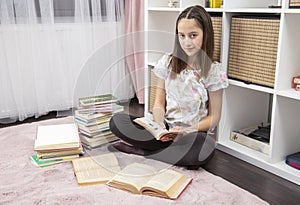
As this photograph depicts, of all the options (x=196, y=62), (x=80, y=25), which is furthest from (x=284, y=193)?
(x=80, y=25)

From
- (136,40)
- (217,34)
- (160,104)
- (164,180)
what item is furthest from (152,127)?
(136,40)

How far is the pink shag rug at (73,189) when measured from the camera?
1.25 m

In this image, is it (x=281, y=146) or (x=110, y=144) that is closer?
(x=281, y=146)

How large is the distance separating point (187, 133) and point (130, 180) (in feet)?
1.22

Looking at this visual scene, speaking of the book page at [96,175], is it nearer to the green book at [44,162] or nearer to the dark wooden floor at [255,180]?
the green book at [44,162]

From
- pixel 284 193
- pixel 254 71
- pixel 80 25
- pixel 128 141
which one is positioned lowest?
pixel 284 193

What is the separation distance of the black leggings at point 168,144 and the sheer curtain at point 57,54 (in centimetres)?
84

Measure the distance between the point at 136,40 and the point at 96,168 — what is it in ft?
4.54

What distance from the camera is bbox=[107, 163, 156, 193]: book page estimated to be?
1339 mm

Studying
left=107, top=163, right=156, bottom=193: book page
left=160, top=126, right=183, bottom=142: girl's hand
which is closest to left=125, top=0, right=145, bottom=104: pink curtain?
left=160, top=126, right=183, bottom=142: girl's hand

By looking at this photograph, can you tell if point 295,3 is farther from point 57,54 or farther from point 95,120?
point 57,54

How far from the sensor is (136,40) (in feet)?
8.67

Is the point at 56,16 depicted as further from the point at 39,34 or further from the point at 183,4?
the point at 183,4

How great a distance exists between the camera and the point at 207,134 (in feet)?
5.36
